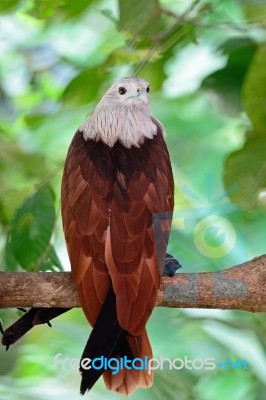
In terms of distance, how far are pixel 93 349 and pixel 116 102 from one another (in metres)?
0.25

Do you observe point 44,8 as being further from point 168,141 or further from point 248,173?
point 248,173

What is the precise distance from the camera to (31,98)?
1451 mm

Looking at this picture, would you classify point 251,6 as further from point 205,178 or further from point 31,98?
point 31,98

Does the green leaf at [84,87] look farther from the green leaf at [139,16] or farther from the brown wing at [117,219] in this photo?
the brown wing at [117,219]

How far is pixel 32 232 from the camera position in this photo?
0.96 metres

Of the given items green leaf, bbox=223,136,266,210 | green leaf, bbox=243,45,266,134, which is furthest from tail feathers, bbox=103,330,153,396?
green leaf, bbox=243,45,266,134

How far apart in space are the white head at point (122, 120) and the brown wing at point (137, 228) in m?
0.01

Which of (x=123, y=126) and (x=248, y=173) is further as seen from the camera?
(x=248, y=173)

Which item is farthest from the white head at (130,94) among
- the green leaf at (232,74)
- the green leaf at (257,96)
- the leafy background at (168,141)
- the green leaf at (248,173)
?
the green leaf at (232,74)

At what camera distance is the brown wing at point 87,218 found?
73 centimetres

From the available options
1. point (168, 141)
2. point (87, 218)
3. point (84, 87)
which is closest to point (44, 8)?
point (84, 87)

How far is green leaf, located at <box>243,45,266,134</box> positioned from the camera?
3.66 ft

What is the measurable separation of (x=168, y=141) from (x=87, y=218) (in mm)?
423

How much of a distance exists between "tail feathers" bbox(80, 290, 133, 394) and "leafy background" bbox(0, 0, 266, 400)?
0.21ft
